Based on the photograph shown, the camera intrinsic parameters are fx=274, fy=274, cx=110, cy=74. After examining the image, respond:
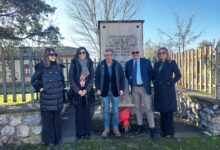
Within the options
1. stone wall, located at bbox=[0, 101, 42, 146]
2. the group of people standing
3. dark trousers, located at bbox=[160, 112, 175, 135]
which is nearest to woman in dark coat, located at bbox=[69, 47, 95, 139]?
the group of people standing

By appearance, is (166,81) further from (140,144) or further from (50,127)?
(50,127)

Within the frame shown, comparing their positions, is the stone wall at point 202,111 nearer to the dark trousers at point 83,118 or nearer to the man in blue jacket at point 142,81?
the man in blue jacket at point 142,81

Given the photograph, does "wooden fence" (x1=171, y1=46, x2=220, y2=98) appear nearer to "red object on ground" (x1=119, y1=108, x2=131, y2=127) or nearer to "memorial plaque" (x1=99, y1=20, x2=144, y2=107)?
"memorial plaque" (x1=99, y1=20, x2=144, y2=107)

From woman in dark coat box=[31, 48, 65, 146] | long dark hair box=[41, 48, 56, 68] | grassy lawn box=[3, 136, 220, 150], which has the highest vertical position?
long dark hair box=[41, 48, 56, 68]

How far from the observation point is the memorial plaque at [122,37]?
6.71m

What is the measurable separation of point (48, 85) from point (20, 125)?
1.09 metres

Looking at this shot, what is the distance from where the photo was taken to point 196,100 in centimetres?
682

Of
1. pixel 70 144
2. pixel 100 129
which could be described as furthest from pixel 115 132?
pixel 70 144

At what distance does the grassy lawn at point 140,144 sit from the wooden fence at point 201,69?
146 cm

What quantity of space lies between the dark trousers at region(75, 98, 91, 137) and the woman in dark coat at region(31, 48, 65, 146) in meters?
0.44

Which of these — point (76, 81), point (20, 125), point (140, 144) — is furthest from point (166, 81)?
point (20, 125)

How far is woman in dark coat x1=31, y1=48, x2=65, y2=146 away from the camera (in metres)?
5.29

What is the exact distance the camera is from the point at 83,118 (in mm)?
5750

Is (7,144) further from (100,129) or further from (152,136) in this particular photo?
(152,136)
